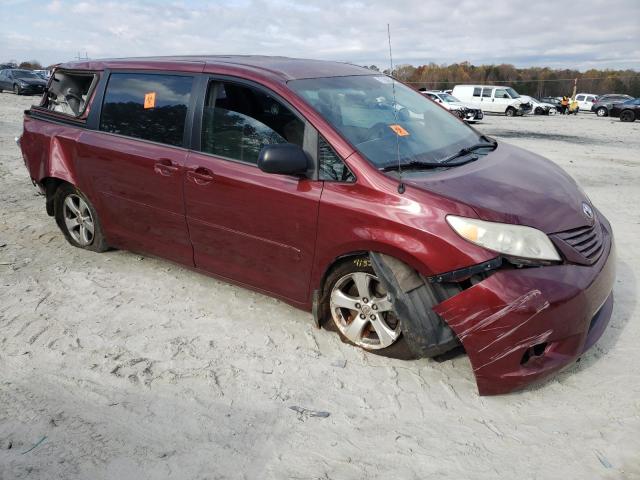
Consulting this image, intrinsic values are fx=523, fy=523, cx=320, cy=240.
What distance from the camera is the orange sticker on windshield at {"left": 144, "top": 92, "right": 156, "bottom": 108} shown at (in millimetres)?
4051

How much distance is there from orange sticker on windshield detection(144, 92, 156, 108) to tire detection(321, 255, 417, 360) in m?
2.00

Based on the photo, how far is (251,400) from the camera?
2.91 metres

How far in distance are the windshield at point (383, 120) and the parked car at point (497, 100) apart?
90.3 feet

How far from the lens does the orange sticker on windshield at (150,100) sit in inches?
159

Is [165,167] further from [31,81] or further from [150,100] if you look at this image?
[31,81]

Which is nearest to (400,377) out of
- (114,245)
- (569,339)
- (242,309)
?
(569,339)

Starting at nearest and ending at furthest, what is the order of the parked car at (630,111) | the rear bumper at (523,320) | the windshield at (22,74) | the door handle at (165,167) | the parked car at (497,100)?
the rear bumper at (523,320) < the door handle at (165,167) < the parked car at (630,111) < the windshield at (22,74) < the parked car at (497,100)

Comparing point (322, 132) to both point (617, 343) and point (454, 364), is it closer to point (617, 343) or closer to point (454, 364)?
point (454, 364)

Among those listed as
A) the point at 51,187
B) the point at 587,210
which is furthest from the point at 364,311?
the point at 51,187

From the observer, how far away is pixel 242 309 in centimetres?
A: 393

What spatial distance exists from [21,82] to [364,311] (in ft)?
102

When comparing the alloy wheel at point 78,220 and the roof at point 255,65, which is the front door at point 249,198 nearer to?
the roof at point 255,65

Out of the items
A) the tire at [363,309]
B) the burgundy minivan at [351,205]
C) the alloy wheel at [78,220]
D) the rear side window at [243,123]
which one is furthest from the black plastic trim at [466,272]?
the alloy wheel at [78,220]

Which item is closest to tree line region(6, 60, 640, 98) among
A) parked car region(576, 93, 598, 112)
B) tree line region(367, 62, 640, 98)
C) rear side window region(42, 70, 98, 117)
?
tree line region(367, 62, 640, 98)
